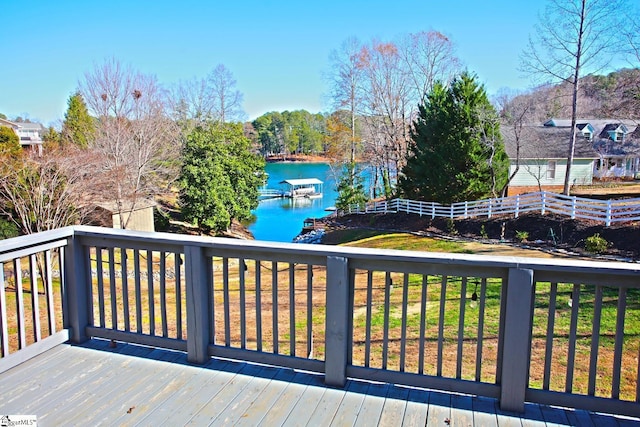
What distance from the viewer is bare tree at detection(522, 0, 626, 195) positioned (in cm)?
1470

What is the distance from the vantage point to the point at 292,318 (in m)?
2.62

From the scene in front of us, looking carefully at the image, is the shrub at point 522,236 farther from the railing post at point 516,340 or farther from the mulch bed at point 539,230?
the railing post at point 516,340

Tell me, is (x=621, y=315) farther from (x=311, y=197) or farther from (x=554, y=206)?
(x=311, y=197)

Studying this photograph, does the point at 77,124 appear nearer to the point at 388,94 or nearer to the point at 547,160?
the point at 388,94

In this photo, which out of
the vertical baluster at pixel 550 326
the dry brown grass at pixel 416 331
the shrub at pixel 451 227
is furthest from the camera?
the shrub at pixel 451 227

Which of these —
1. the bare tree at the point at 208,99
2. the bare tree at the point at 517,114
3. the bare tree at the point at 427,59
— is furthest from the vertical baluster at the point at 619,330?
the bare tree at the point at 208,99

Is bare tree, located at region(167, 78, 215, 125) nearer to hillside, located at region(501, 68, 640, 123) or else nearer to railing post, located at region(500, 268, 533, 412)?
hillside, located at region(501, 68, 640, 123)

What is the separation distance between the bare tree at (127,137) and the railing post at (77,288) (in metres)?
11.4

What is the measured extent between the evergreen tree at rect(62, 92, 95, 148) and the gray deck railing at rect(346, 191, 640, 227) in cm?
1417

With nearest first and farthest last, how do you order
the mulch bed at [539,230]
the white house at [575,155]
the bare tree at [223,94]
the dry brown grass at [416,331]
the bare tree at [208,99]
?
the dry brown grass at [416,331] < the mulch bed at [539,230] < the white house at [575,155] < the bare tree at [208,99] < the bare tree at [223,94]

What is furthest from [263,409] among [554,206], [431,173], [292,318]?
[431,173]

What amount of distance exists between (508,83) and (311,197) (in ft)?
73.8

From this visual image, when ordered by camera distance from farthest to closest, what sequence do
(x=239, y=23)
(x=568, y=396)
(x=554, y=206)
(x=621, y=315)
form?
1. (x=239, y=23)
2. (x=554, y=206)
3. (x=568, y=396)
4. (x=621, y=315)

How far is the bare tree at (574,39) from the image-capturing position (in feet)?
48.2
